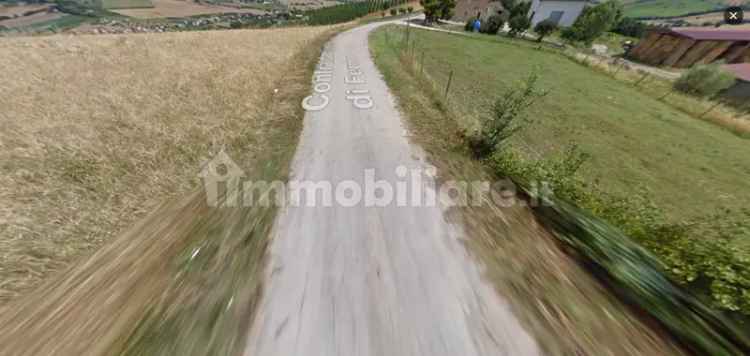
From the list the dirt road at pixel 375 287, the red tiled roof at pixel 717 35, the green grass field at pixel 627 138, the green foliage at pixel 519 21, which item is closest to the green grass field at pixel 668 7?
the red tiled roof at pixel 717 35

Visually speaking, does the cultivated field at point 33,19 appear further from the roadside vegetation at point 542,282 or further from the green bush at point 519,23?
the green bush at point 519,23

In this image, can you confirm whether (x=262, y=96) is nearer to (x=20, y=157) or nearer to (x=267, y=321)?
(x=20, y=157)

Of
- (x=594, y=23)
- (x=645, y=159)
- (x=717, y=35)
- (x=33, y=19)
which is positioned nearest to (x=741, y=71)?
(x=717, y=35)

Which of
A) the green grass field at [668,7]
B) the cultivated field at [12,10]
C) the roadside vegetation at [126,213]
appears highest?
the green grass field at [668,7]

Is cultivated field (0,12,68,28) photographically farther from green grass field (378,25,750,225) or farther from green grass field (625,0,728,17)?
green grass field (625,0,728,17)

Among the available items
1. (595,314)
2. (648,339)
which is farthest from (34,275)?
Result: (648,339)
